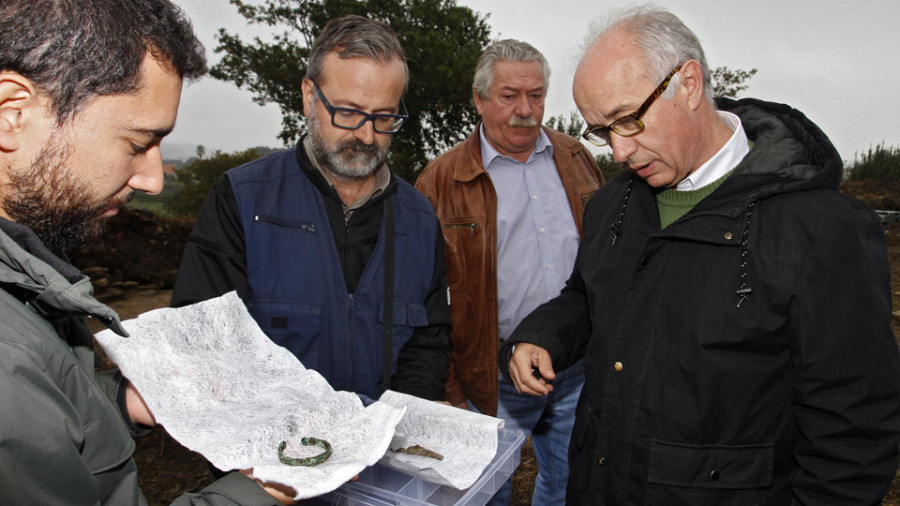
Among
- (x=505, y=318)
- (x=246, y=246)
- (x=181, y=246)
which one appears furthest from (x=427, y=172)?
(x=181, y=246)

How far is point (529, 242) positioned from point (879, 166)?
562 inches

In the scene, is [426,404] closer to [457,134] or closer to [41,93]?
[41,93]

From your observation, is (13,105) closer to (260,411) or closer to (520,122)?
(260,411)

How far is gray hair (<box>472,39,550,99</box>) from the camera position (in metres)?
3.53

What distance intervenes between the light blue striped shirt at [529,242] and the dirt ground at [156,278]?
71.0 inches

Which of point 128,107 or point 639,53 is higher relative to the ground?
point 639,53

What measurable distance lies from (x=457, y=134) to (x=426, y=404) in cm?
1349

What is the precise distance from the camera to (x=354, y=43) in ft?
7.65

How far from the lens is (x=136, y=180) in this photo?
1.40m

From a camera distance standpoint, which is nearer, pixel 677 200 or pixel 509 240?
pixel 677 200

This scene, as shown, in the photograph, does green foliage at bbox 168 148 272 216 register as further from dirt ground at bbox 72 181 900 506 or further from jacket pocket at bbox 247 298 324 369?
jacket pocket at bbox 247 298 324 369

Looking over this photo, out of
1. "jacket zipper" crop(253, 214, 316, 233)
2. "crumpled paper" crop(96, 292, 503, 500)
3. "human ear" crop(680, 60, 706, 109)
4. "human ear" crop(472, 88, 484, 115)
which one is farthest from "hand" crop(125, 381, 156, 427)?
"human ear" crop(472, 88, 484, 115)

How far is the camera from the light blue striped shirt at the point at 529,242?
10.5ft

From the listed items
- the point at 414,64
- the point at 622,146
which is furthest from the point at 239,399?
the point at 414,64
